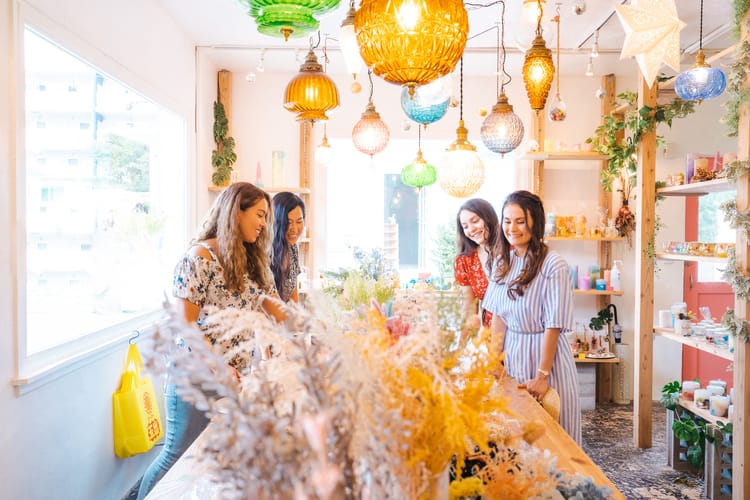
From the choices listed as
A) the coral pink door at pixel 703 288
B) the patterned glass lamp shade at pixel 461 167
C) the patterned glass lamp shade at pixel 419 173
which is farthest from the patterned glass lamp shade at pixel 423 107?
Answer: the coral pink door at pixel 703 288

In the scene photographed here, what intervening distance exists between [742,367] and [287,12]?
8.76 feet

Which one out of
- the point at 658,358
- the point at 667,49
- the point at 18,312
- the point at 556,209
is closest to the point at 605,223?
the point at 556,209

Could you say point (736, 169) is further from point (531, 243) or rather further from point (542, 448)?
point (542, 448)

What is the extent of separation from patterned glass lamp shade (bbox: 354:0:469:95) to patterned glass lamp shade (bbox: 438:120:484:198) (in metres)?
1.31

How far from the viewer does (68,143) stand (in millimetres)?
2854

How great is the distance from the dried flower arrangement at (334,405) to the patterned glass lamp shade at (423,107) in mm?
1725

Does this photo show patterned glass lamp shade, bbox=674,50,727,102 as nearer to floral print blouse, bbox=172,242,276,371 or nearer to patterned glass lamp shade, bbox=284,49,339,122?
patterned glass lamp shade, bbox=284,49,339,122

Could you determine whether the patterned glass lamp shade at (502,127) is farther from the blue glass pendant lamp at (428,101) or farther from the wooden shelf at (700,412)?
the wooden shelf at (700,412)

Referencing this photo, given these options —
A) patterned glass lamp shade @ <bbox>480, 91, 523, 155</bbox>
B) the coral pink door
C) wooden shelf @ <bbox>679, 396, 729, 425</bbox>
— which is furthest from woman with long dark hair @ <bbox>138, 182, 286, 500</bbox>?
the coral pink door

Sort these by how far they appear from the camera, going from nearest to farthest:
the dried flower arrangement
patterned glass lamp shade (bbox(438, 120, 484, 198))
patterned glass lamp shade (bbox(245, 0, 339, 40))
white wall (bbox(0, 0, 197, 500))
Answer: the dried flower arrangement → patterned glass lamp shade (bbox(245, 0, 339, 40)) → white wall (bbox(0, 0, 197, 500)) → patterned glass lamp shade (bbox(438, 120, 484, 198))

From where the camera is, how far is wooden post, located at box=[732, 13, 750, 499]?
2.75 meters

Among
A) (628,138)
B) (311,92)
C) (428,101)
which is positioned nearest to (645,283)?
(628,138)

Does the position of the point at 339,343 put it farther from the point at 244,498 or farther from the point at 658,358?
the point at 658,358

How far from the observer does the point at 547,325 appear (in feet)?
7.53
